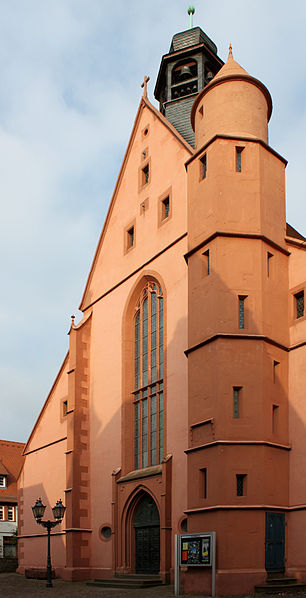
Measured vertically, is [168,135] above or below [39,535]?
above

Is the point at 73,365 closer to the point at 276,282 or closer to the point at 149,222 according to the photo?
the point at 149,222

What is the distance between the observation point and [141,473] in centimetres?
Answer: 2412

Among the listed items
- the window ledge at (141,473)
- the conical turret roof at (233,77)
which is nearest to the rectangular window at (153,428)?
the window ledge at (141,473)

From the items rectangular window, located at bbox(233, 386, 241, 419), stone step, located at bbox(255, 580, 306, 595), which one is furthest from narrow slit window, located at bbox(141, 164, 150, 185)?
stone step, located at bbox(255, 580, 306, 595)

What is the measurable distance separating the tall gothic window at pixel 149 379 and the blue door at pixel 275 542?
19.2 ft

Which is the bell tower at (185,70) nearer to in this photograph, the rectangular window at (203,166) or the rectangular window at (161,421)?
the rectangular window at (203,166)

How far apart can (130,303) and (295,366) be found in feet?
28.8

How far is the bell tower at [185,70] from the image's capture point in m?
32.1

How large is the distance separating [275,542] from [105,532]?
31.2 feet

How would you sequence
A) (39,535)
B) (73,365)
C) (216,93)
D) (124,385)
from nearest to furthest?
(216,93) < (124,385) < (73,365) < (39,535)

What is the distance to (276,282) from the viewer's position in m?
20.7

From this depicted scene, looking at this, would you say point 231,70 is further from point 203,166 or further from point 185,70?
point 185,70

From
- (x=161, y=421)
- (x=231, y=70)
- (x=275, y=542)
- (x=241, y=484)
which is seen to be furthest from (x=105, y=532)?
(x=231, y=70)

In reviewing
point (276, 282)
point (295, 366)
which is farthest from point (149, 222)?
point (295, 366)
